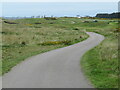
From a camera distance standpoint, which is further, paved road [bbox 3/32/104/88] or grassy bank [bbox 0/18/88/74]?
grassy bank [bbox 0/18/88/74]

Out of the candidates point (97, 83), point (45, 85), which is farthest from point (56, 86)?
point (97, 83)

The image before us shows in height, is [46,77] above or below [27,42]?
above

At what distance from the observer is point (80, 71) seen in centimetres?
1344

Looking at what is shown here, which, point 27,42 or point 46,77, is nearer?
point 46,77

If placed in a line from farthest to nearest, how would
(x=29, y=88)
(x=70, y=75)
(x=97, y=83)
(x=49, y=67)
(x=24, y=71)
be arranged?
(x=49, y=67) → (x=24, y=71) → (x=70, y=75) → (x=97, y=83) → (x=29, y=88)

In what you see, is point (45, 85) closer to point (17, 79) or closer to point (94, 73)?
point (17, 79)

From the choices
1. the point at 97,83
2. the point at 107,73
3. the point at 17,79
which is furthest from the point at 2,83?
the point at 107,73

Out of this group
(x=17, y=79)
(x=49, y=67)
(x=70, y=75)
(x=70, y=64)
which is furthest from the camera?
(x=70, y=64)

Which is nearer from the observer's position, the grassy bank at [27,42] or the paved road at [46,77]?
the paved road at [46,77]

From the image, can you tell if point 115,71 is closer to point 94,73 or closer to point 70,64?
point 94,73

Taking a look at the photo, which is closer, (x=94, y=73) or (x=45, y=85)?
(x=45, y=85)

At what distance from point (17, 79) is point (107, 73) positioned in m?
5.37

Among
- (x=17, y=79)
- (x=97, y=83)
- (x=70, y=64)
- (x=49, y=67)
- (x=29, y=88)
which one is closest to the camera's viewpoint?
(x=29, y=88)

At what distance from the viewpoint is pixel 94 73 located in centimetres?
1265
